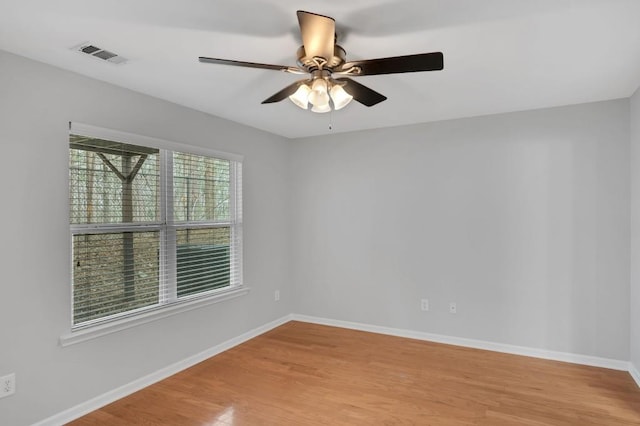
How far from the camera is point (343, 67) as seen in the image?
1927 mm

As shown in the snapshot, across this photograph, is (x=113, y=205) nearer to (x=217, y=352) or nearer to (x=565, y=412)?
(x=217, y=352)

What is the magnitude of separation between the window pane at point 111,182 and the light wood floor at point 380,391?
1400mm

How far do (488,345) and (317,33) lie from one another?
3396 mm

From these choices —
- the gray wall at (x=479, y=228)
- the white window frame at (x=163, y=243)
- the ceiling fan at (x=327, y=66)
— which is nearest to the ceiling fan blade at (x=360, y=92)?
the ceiling fan at (x=327, y=66)

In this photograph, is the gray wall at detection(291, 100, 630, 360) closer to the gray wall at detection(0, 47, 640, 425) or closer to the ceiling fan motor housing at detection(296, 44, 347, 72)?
the gray wall at detection(0, 47, 640, 425)

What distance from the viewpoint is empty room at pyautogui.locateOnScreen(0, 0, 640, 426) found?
6.63 feet

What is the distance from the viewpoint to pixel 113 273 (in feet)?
8.98

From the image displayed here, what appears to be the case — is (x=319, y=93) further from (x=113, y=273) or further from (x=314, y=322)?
(x=314, y=322)

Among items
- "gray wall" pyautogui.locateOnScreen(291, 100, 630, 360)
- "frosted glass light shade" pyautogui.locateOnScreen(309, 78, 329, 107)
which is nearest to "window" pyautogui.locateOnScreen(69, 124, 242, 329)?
"gray wall" pyautogui.locateOnScreen(291, 100, 630, 360)

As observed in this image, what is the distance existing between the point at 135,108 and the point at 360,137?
245 cm

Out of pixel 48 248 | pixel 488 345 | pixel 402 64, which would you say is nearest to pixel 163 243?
Result: pixel 48 248

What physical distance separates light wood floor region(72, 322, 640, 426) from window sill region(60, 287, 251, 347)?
53 cm

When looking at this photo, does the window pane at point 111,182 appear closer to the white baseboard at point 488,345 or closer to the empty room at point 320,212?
the empty room at point 320,212

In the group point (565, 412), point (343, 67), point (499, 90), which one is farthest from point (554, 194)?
point (343, 67)
